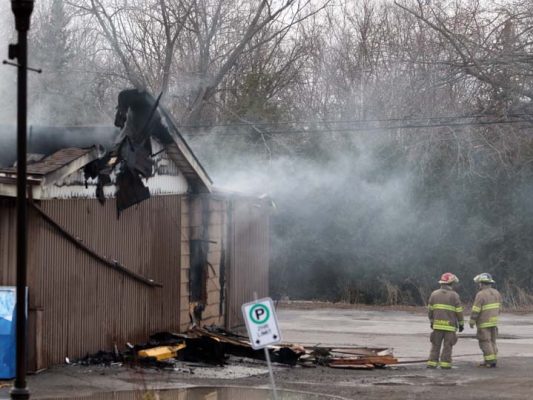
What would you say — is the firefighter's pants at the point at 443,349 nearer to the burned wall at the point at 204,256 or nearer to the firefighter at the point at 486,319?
the firefighter at the point at 486,319

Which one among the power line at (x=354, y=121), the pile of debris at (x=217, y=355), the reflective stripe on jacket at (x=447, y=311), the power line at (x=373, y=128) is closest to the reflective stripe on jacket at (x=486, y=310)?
the reflective stripe on jacket at (x=447, y=311)

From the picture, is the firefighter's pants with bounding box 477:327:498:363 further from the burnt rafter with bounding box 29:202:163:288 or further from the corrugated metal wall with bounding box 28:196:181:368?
the burnt rafter with bounding box 29:202:163:288

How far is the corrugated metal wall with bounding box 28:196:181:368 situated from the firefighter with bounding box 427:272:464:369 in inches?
193

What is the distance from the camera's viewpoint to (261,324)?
10648 mm

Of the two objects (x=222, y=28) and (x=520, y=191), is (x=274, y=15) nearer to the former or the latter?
(x=222, y=28)

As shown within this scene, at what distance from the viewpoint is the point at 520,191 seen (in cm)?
3027

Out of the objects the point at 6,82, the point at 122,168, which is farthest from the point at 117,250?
the point at 6,82

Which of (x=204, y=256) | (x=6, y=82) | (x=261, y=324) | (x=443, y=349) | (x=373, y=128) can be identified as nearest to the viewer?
(x=261, y=324)

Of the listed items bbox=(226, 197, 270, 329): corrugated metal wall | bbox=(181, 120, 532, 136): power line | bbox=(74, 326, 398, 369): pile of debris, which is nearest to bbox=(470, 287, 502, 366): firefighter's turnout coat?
bbox=(74, 326, 398, 369): pile of debris

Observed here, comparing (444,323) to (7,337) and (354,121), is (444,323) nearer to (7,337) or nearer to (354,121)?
(7,337)

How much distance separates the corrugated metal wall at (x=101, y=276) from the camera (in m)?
14.0

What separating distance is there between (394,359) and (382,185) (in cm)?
1566

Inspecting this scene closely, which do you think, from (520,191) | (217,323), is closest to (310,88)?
(520,191)

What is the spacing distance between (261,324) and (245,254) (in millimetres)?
11064
